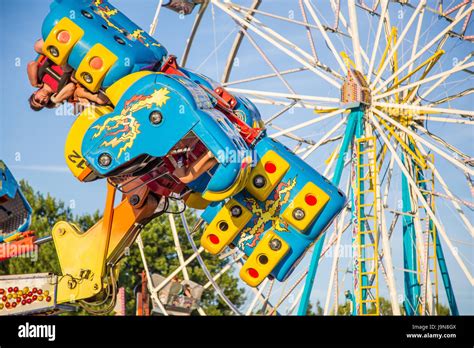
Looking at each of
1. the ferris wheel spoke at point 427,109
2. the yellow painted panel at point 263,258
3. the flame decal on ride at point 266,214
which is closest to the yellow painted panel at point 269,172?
the flame decal on ride at point 266,214

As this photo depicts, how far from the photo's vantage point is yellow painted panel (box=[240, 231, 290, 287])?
488 inches

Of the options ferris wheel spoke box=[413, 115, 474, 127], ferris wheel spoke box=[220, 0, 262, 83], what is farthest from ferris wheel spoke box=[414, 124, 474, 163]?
ferris wheel spoke box=[220, 0, 262, 83]

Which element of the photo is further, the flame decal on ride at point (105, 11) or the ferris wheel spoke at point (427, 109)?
the ferris wheel spoke at point (427, 109)

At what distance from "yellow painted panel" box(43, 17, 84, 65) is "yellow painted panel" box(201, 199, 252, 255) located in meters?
2.82

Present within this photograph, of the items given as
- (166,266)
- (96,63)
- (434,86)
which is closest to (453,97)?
(434,86)

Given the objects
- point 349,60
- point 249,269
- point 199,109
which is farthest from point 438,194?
point 199,109

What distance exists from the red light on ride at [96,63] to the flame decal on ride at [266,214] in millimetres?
2523

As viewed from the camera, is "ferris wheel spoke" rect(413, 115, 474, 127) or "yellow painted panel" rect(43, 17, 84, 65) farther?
"ferris wheel spoke" rect(413, 115, 474, 127)

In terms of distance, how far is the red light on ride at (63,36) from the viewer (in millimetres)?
12047

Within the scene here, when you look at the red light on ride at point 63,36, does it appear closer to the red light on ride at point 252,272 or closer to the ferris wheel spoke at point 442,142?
the red light on ride at point 252,272

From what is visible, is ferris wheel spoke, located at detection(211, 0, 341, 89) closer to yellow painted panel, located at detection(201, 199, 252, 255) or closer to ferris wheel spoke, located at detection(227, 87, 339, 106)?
ferris wheel spoke, located at detection(227, 87, 339, 106)
